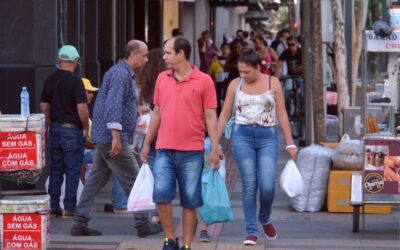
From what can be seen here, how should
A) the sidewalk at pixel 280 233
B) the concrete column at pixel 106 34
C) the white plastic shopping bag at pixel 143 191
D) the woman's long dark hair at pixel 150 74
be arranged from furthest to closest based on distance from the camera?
the concrete column at pixel 106 34 < the woman's long dark hair at pixel 150 74 < the sidewalk at pixel 280 233 < the white plastic shopping bag at pixel 143 191

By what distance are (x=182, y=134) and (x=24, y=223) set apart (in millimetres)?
1420

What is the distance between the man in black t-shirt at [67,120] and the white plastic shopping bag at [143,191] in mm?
2149

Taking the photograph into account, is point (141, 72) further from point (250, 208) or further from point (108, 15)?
point (108, 15)

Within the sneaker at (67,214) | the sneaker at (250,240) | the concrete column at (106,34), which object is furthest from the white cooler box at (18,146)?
the concrete column at (106,34)

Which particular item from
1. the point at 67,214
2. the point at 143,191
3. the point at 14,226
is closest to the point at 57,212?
the point at 67,214

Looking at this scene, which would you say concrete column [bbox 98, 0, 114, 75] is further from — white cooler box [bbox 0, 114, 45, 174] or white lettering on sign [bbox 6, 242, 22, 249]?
white lettering on sign [bbox 6, 242, 22, 249]

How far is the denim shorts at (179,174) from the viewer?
30.7 ft

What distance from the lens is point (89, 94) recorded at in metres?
12.6

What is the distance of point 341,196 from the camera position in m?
12.3

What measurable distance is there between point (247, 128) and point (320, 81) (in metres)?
7.37

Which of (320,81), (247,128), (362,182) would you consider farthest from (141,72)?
(320,81)

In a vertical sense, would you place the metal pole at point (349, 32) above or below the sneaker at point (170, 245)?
above

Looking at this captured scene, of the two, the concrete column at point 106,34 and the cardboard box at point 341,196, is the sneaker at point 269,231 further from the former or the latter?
the concrete column at point 106,34

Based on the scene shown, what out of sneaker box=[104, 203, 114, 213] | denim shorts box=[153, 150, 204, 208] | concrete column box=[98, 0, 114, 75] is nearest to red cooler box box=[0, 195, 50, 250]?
denim shorts box=[153, 150, 204, 208]
